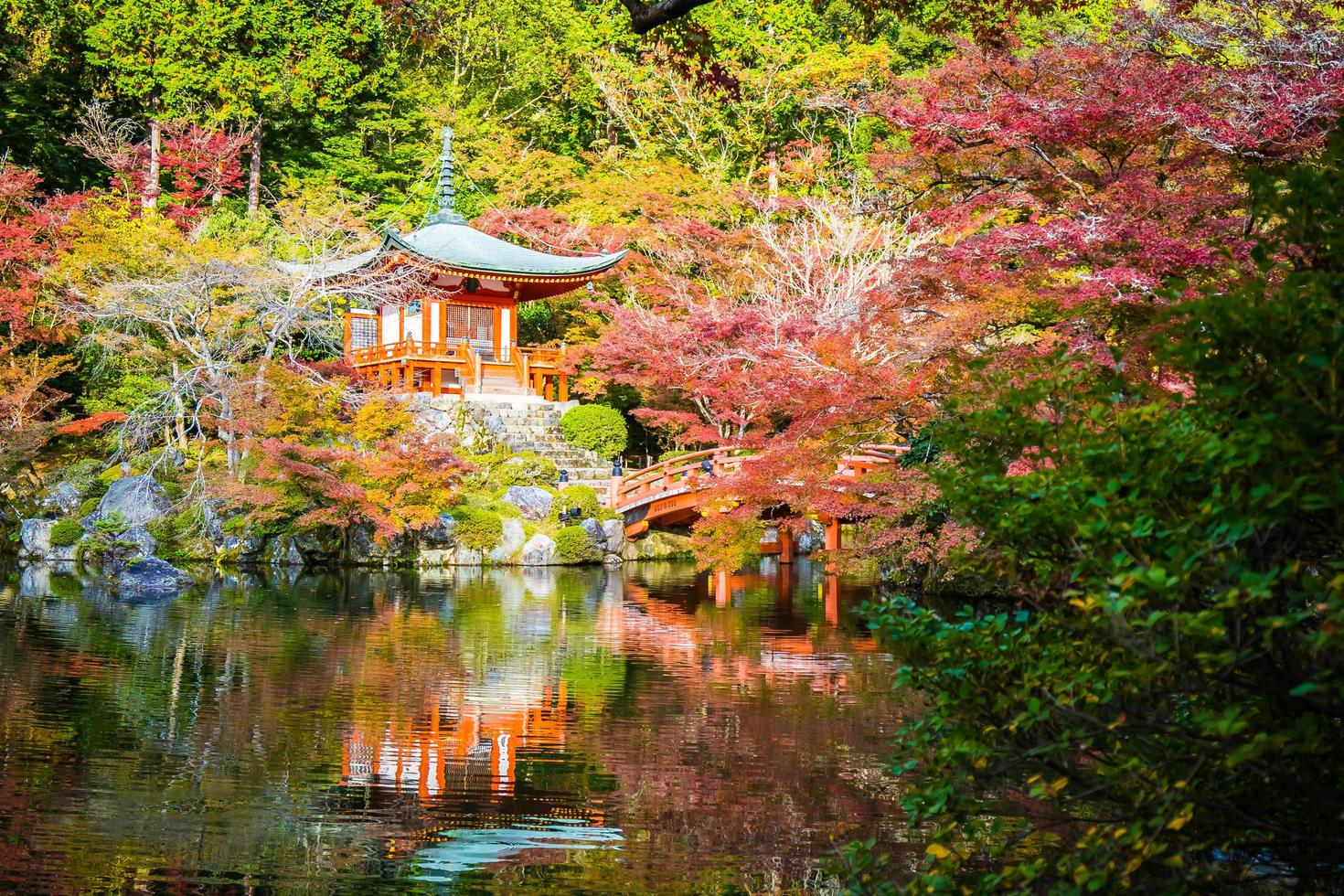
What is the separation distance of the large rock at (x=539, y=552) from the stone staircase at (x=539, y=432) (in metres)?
2.40

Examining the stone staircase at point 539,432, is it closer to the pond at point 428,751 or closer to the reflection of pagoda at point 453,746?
the pond at point 428,751

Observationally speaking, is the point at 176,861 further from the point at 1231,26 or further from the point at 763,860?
the point at 1231,26

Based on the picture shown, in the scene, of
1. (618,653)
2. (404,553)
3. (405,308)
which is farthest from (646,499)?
(618,653)

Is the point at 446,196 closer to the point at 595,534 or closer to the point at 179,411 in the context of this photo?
the point at 595,534

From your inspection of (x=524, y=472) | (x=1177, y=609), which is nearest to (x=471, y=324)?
(x=524, y=472)

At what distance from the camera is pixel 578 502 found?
20.0m

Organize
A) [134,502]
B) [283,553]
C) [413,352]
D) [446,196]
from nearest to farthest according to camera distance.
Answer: [134,502]
[283,553]
[413,352]
[446,196]

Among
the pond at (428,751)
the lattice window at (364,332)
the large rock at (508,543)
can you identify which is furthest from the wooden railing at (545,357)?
the pond at (428,751)

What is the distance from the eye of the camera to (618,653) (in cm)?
1062

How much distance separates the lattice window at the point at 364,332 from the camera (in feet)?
85.7

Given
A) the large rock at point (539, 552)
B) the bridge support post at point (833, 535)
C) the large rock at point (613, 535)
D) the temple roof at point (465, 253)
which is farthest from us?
the temple roof at point (465, 253)

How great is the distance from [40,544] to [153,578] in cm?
399

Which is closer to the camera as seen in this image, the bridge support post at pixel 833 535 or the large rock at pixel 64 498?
the bridge support post at pixel 833 535

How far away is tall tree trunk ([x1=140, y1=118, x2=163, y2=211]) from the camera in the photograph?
22000 mm
